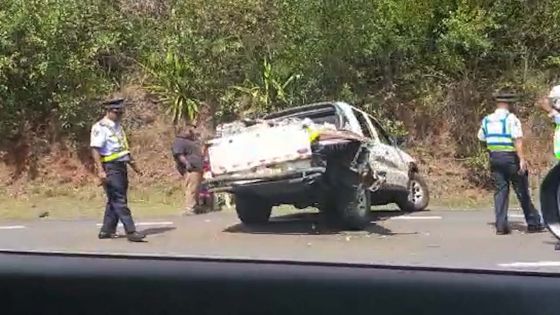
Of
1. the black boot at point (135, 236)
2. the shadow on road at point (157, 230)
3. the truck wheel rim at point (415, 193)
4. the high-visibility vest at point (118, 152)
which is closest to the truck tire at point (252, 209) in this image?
the shadow on road at point (157, 230)

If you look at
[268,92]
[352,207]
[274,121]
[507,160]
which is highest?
[268,92]

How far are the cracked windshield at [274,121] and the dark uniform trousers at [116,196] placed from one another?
14 mm

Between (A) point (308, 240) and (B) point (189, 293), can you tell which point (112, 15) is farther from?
(B) point (189, 293)

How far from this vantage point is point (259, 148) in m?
6.96

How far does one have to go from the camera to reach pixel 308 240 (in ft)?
22.8

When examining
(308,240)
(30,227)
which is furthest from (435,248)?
(30,227)

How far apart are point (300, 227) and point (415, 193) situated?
186cm

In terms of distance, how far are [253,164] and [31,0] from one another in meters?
6.98

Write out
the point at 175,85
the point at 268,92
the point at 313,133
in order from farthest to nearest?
the point at 175,85
the point at 268,92
the point at 313,133

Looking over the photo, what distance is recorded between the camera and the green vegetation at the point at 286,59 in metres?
11.3

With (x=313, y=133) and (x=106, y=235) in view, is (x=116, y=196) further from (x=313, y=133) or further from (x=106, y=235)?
(x=313, y=133)

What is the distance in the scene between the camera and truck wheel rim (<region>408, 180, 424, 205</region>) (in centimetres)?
885

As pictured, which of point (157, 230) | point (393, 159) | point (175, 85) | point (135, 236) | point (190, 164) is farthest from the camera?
point (175, 85)

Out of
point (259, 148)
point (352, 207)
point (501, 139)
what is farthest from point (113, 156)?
point (501, 139)
